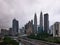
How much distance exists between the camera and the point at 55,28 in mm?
86688

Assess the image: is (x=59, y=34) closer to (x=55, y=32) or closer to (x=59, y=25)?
(x=55, y=32)

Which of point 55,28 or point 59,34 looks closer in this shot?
point 59,34

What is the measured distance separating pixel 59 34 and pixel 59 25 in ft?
32.6

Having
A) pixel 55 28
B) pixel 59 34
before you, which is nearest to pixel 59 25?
pixel 55 28

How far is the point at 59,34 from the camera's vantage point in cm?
7969

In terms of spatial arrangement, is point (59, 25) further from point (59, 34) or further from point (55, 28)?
point (59, 34)

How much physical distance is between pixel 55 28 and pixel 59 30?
357cm

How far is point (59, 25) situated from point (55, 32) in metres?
8.43

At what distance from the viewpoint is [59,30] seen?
8356 centimetres

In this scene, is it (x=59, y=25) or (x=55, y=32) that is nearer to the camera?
(x=55, y=32)

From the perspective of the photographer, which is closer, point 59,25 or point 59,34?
point 59,34

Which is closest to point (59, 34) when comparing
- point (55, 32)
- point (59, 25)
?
point (55, 32)

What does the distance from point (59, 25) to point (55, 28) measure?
3409 millimetres
